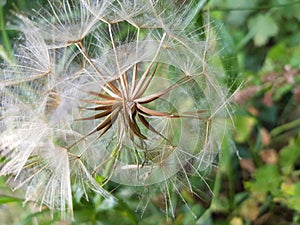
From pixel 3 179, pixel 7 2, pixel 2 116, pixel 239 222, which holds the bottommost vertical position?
pixel 239 222

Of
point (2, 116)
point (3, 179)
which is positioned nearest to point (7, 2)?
point (3, 179)

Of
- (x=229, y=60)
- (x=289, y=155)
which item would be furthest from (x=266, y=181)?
(x=229, y=60)

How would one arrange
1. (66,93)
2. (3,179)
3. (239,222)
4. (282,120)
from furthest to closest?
(282,120), (239,222), (3,179), (66,93)

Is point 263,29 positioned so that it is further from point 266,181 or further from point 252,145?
point 266,181

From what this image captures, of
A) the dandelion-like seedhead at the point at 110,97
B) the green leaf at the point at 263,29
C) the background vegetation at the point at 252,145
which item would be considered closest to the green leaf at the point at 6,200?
the background vegetation at the point at 252,145

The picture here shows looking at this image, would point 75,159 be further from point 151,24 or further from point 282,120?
point 282,120

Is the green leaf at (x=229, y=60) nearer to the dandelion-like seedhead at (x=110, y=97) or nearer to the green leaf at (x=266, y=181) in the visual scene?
the dandelion-like seedhead at (x=110, y=97)
